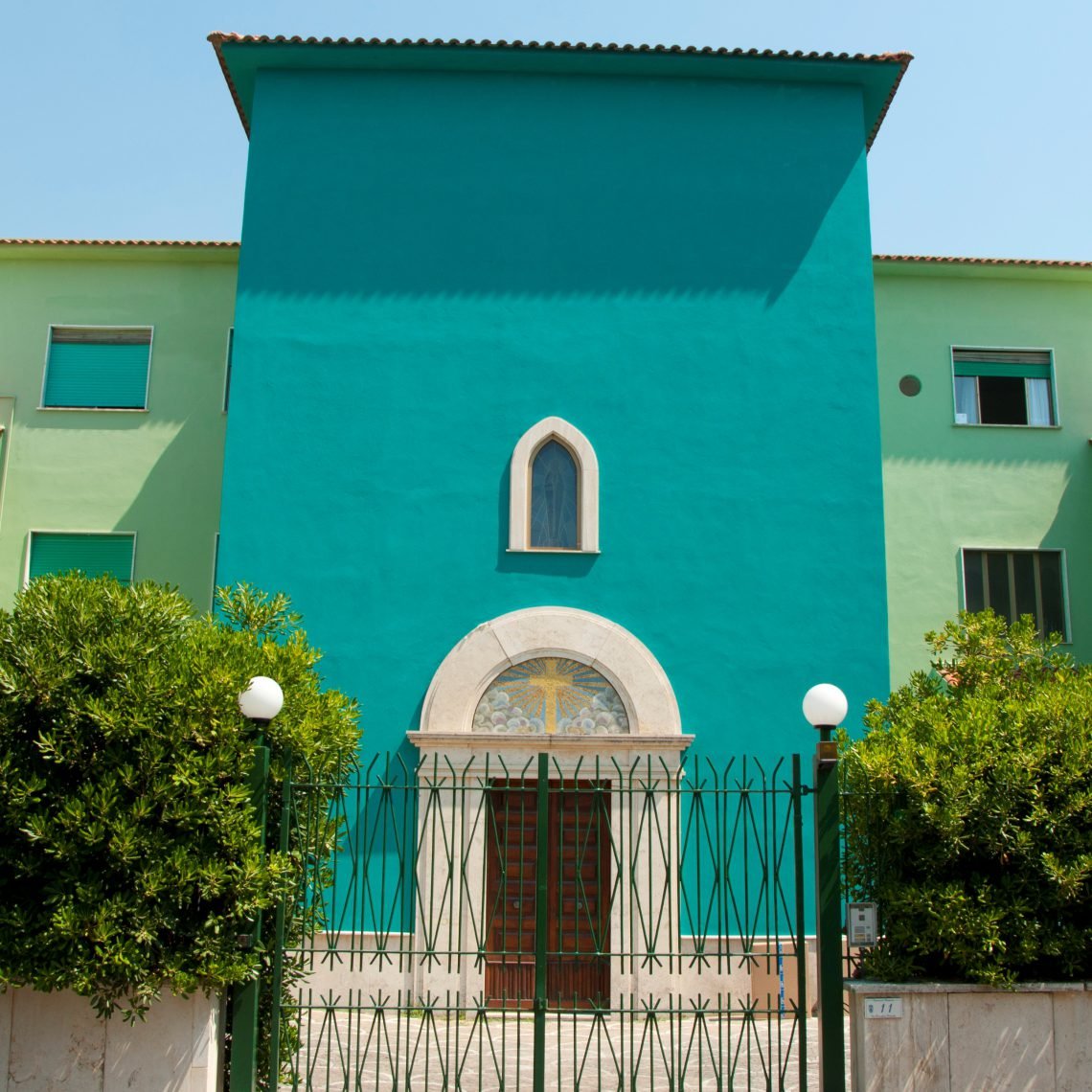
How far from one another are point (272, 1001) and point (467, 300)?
8.10 meters

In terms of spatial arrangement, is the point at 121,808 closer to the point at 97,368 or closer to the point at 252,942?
the point at 252,942

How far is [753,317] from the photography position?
1426 centimetres

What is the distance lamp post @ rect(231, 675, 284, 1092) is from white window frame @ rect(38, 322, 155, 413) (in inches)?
375

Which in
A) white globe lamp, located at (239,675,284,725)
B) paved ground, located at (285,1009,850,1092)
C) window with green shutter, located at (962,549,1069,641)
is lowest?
paved ground, located at (285,1009,850,1092)

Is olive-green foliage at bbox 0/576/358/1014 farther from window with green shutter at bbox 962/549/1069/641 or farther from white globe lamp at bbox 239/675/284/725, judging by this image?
window with green shutter at bbox 962/549/1069/641

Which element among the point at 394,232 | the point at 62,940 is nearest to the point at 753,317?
the point at 394,232

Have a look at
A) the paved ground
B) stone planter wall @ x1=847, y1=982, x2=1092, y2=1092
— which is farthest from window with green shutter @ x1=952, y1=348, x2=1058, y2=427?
stone planter wall @ x1=847, y1=982, x2=1092, y2=1092

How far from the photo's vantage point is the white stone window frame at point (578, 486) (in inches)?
535

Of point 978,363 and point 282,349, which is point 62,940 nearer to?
point 282,349

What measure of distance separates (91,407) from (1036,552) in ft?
39.2

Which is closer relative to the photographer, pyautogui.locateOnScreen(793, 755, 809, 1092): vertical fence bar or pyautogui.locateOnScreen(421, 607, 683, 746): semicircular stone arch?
pyautogui.locateOnScreen(793, 755, 809, 1092): vertical fence bar

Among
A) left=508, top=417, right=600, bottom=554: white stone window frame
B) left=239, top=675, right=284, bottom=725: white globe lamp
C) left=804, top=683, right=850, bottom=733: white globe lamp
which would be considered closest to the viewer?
left=239, top=675, right=284, bottom=725: white globe lamp

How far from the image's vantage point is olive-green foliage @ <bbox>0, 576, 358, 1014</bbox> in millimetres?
7590

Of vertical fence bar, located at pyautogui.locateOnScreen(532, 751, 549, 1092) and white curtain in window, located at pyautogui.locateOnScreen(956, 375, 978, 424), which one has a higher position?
white curtain in window, located at pyautogui.locateOnScreen(956, 375, 978, 424)
